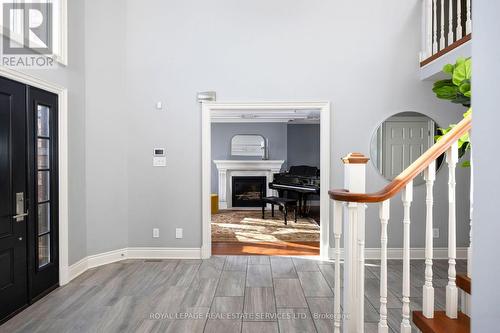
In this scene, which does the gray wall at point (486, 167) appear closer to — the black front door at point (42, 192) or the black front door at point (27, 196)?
the black front door at point (27, 196)

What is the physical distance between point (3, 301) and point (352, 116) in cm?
405

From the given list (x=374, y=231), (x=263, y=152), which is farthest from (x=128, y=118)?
(x=263, y=152)

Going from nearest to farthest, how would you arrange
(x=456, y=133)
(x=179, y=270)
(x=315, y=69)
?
(x=456, y=133) < (x=179, y=270) < (x=315, y=69)

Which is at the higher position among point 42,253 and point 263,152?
point 263,152

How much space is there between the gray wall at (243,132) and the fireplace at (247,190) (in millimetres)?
546

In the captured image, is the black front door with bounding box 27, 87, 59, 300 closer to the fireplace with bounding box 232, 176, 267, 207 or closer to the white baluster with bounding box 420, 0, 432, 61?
the white baluster with bounding box 420, 0, 432, 61

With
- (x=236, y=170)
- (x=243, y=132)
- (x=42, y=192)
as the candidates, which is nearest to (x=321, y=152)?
(x=42, y=192)

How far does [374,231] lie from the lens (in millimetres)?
4426

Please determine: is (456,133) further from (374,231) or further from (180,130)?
(180,130)

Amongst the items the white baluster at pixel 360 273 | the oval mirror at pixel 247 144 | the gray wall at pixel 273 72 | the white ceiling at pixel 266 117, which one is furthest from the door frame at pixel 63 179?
the oval mirror at pixel 247 144

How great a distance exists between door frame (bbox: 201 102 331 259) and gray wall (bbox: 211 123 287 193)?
496 cm

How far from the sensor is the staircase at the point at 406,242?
5.76 ft

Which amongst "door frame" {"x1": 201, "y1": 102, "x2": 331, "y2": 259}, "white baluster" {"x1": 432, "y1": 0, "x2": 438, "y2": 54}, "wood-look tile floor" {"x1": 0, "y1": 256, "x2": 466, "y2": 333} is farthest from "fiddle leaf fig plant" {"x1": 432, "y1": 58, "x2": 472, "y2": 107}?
"wood-look tile floor" {"x1": 0, "y1": 256, "x2": 466, "y2": 333}

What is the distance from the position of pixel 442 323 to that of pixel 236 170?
7.70 m
